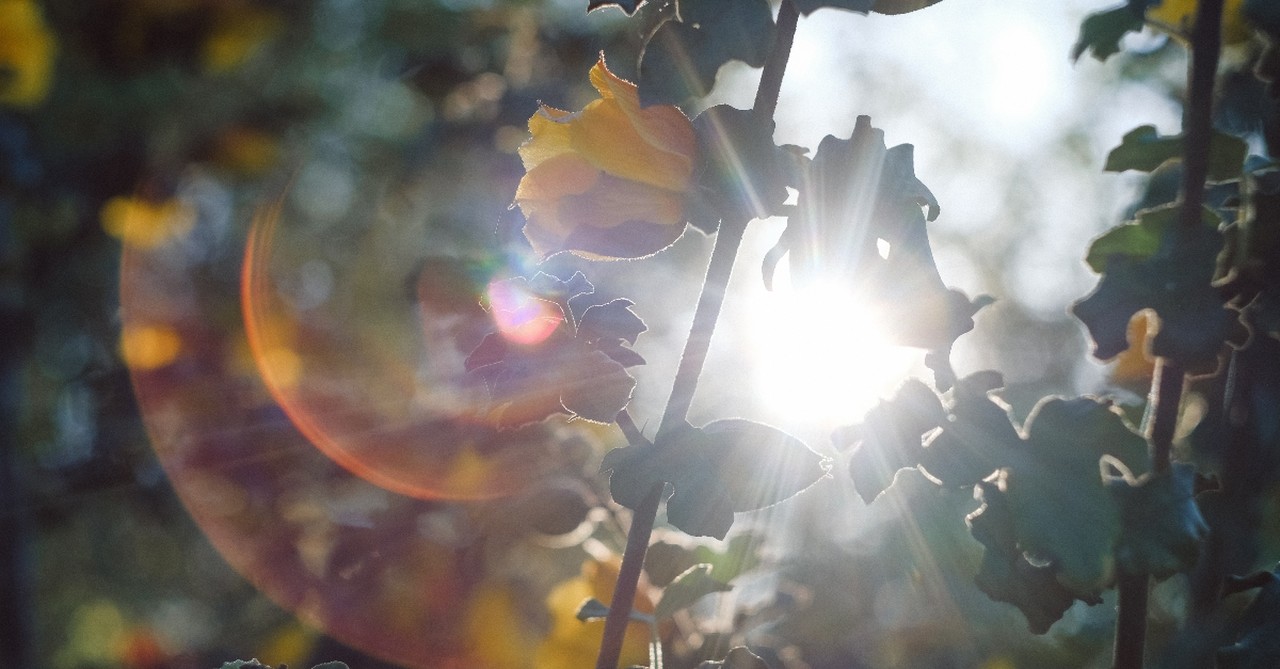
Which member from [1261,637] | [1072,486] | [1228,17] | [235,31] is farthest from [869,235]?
[235,31]

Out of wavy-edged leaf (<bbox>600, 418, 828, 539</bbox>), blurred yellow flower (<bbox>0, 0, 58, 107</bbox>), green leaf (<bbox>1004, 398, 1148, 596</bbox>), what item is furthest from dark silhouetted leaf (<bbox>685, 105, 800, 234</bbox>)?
blurred yellow flower (<bbox>0, 0, 58, 107</bbox>)

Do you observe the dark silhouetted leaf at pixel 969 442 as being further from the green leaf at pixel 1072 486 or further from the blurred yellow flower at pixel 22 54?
the blurred yellow flower at pixel 22 54

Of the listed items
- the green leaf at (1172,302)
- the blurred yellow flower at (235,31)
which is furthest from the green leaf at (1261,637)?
the blurred yellow flower at (235,31)

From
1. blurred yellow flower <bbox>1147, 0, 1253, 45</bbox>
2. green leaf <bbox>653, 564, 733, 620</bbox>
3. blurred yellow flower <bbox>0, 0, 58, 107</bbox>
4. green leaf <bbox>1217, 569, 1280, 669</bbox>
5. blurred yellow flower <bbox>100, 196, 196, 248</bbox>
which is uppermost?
blurred yellow flower <bbox>0, 0, 58, 107</bbox>

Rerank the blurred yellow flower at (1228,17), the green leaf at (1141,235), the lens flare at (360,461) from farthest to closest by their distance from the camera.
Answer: the lens flare at (360,461) → the blurred yellow flower at (1228,17) → the green leaf at (1141,235)

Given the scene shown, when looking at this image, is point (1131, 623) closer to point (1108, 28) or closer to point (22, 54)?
point (1108, 28)

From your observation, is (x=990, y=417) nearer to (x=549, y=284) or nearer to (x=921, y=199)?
(x=921, y=199)

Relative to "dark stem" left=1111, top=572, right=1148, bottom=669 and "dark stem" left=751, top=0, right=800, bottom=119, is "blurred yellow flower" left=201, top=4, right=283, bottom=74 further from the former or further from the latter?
"dark stem" left=1111, top=572, right=1148, bottom=669
